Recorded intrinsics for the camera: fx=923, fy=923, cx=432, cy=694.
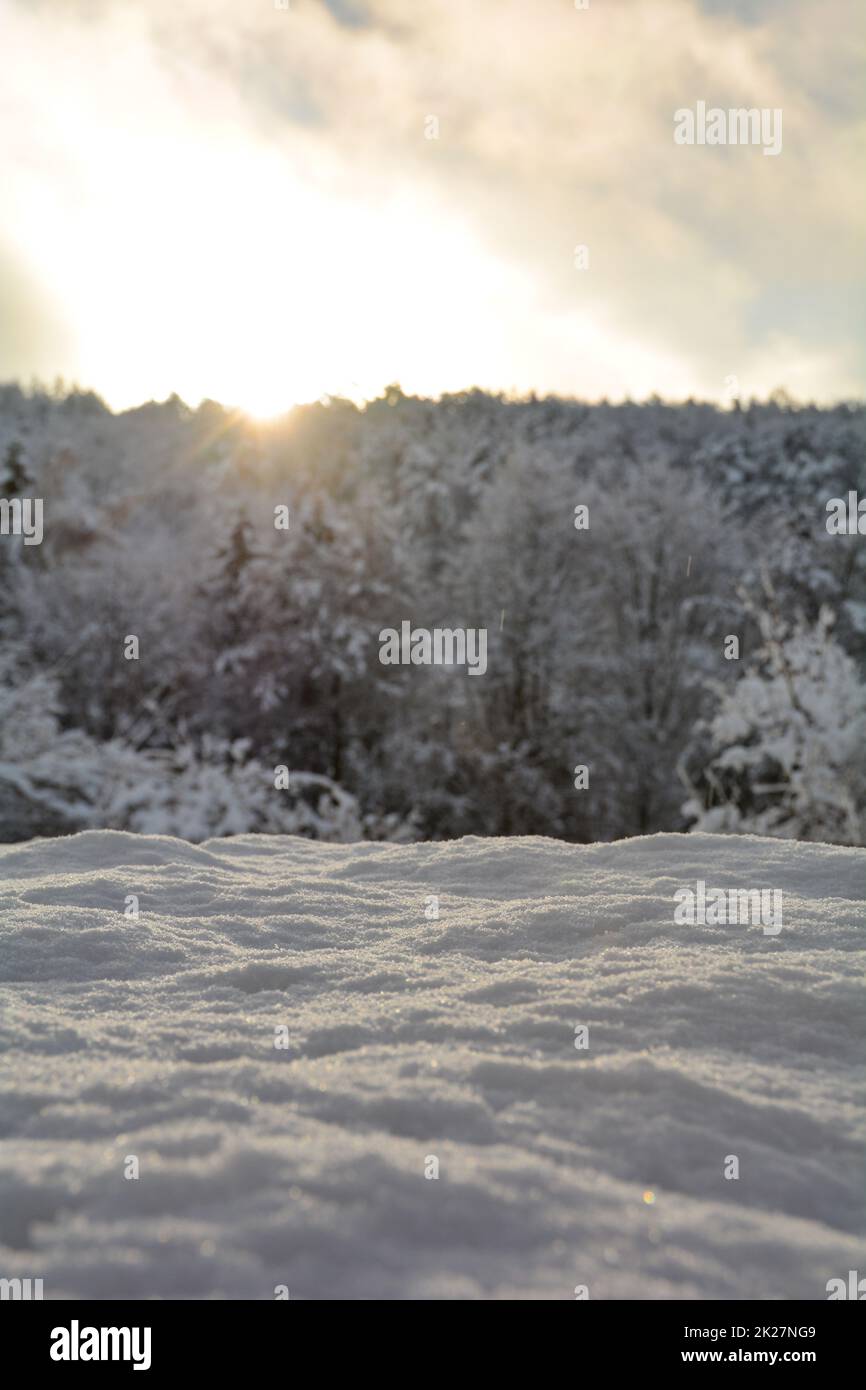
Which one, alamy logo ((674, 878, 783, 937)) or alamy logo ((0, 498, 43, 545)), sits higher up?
alamy logo ((0, 498, 43, 545))

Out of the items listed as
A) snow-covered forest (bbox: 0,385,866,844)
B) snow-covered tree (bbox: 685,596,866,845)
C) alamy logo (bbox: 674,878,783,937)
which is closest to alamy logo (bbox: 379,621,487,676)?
snow-covered forest (bbox: 0,385,866,844)

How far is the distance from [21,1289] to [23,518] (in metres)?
25.3

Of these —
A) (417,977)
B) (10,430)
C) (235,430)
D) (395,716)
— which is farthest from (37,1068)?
(10,430)

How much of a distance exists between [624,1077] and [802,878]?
1518 millimetres

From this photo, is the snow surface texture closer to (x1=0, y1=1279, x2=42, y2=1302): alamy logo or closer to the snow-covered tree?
(x1=0, y1=1279, x2=42, y2=1302): alamy logo

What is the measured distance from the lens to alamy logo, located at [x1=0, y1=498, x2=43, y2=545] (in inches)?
898

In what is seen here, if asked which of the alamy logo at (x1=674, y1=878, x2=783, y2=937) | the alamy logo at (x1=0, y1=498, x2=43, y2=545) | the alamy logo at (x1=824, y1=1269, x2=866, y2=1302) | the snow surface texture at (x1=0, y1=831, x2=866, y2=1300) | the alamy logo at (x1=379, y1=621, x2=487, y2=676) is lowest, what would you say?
the alamy logo at (x1=824, y1=1269, x2=866, y2=1302)

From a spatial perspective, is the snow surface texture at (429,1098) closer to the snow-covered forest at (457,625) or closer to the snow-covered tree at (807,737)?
the snow-covered tree at (807,737)
